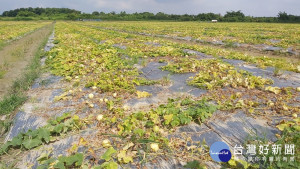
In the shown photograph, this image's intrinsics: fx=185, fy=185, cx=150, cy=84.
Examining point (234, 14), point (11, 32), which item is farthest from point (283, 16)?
point (11, 32)

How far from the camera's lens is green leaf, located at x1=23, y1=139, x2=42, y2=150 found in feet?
7.38

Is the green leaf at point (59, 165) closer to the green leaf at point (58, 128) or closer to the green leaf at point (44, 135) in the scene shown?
the green leaf at point (44, 135)

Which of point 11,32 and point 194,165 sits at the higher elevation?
point 11,32

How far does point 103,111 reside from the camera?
10.0ft

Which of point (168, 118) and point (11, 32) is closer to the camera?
point (168, 118)

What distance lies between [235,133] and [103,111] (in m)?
2.02
